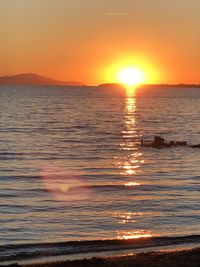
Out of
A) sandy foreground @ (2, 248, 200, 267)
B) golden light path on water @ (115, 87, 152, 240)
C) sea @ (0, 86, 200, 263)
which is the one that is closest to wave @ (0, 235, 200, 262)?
sea @ (0, 86, 200, 263)

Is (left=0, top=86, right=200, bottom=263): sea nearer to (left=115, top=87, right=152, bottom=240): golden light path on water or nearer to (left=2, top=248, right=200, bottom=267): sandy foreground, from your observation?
(left=115, top=87, right=152, bottom=240): golden light path on water

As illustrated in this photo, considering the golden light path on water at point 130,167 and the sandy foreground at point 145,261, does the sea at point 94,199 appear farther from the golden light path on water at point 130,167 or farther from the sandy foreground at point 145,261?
the sandy foreground at point 145,261

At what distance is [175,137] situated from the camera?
214 feet

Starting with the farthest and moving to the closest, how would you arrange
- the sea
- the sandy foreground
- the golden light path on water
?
the golden light path on water, the sea, the sandy foreground

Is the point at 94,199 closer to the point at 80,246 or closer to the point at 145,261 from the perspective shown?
the point at 80,246

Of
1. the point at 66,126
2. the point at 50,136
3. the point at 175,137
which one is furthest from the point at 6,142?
the point at 66,126

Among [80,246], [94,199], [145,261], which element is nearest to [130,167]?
[94,199]

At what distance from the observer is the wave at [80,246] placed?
658 inches

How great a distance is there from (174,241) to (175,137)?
47.5 m

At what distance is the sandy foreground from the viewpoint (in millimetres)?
14500

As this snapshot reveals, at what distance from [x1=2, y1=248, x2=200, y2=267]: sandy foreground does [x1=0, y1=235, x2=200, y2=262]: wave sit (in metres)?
1.73

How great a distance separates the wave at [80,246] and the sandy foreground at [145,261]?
5.69 feet

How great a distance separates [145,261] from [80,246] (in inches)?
131

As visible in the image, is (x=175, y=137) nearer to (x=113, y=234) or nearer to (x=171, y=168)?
(x=171, y=168)
